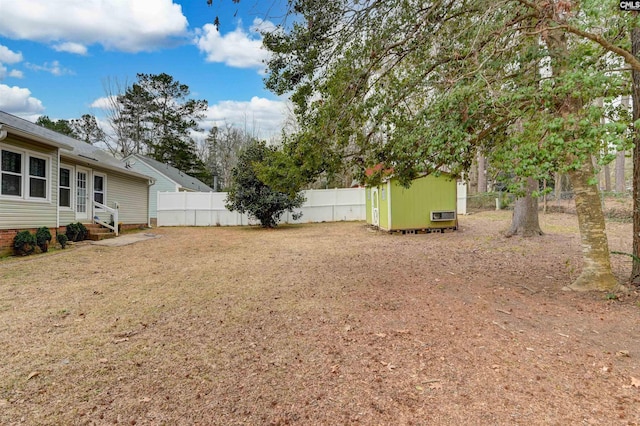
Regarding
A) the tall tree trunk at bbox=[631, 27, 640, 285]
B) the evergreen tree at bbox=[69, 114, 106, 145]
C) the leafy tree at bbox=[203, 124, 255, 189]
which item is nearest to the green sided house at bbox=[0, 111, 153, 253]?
the tall tree trunk at bbox=[631, 27, 640, 285]

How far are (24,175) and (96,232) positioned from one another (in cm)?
285

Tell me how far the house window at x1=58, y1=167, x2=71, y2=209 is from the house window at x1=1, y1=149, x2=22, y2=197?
1762mm

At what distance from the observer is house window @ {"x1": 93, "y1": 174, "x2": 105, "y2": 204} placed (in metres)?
11.7

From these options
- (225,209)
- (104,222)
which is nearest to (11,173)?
(104,222)

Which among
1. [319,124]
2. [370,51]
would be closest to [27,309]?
[319,124]

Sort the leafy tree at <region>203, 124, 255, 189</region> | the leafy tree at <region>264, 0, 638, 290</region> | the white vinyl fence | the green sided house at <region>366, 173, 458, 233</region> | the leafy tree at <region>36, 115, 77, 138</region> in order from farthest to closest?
the leafy tree at <region>203, 124, 255, 189</region>
the leafy tree at <region>36, 115, 77, 138</region>
the white vinyl fence
the green sided house at <region>366, 173, 458, 233</region>
the leafy tree at <region>264, 0, 638, 290</region>

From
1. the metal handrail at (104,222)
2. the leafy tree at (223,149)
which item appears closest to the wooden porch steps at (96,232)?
the metal handrail at (104,222)

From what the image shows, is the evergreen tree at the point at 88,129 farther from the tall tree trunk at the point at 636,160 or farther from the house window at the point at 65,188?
the tall tree trunk at the point at 636,160

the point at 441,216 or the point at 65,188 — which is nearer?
the point at 65,188

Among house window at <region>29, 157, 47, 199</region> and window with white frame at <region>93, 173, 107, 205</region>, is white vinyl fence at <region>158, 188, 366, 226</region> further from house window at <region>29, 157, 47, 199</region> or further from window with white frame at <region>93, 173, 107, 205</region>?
house window at <region>29, 157, 47, 199</region>

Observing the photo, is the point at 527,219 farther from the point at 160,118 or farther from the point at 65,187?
the point at 160,118

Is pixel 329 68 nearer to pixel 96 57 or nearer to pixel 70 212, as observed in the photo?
pixel 70 212

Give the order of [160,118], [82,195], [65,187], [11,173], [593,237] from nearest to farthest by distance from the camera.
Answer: [593,237] < [11,173] < [65,187] < [82,195] < [160,118]

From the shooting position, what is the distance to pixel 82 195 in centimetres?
1097
